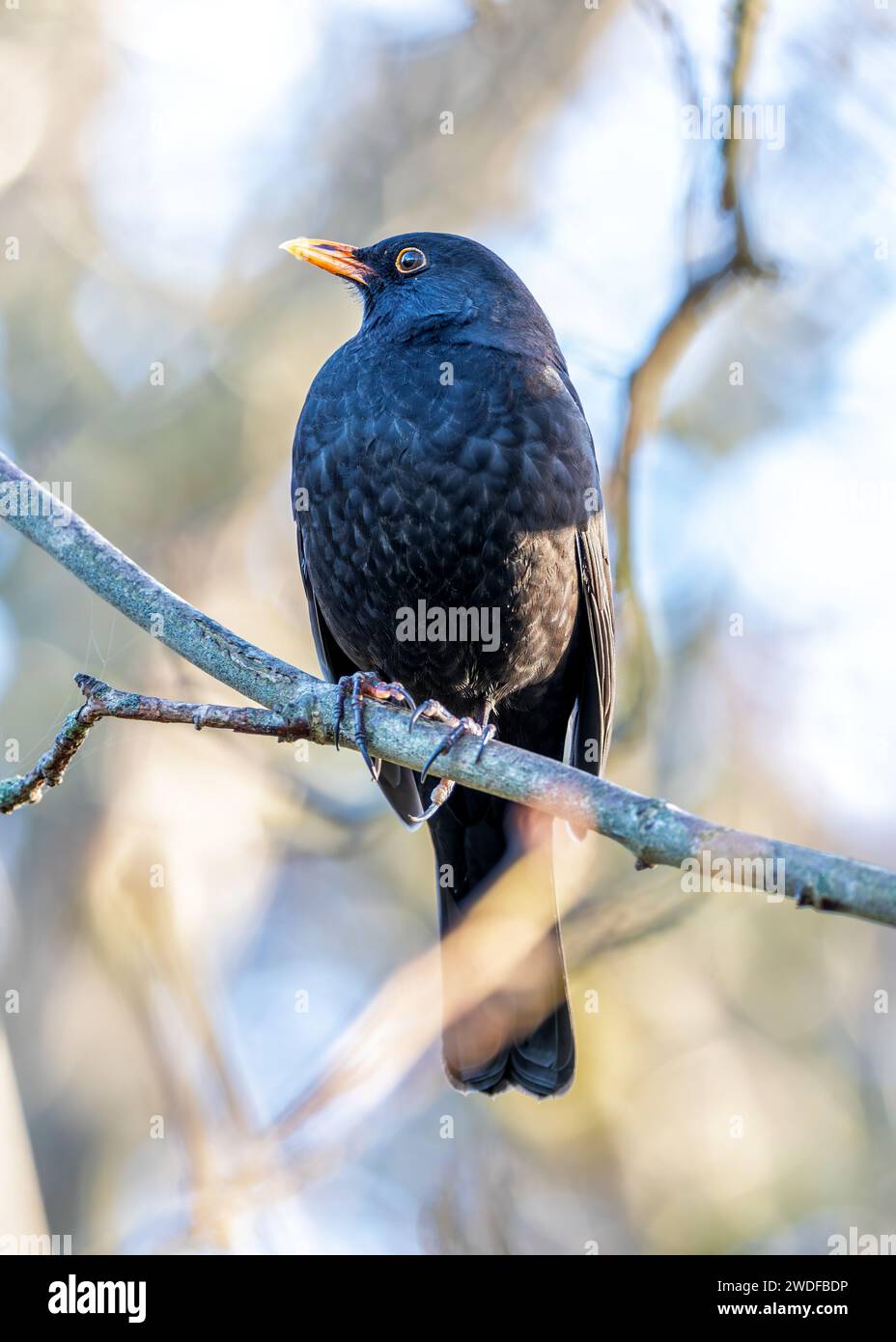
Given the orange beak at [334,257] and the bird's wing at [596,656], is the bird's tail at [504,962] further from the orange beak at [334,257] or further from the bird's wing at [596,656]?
the orange beak at [334,257]

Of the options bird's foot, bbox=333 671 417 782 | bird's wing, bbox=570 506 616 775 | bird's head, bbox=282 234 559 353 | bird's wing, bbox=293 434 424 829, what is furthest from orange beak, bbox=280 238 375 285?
bird's foot, bbox=333 671 417 782

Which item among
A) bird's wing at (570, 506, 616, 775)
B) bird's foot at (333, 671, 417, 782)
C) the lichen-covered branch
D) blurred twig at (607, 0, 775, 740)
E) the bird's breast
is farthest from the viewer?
blurred twig at (607, 0, 775, 740)

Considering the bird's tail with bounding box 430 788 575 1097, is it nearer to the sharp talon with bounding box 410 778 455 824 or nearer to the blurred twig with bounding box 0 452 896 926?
the sharp talon with bounding box 410 778 455 824

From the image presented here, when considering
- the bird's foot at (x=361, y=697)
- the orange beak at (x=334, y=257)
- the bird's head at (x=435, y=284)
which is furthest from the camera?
the orange beak at (x=334, y=257)

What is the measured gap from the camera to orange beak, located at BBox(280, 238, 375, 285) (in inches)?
195

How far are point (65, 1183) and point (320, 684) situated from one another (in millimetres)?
3803

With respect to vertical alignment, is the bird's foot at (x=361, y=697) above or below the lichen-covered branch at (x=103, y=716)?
above

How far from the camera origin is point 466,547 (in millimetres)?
4125

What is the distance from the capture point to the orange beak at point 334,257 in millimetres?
4957

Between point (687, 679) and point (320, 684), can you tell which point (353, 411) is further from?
point (687, 679)

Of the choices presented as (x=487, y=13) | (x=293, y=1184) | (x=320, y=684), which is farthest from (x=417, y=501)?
(x=487, y=13)

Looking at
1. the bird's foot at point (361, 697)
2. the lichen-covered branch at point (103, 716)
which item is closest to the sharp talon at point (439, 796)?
the bird's foot at point (361, 697)

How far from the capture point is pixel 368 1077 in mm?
4594

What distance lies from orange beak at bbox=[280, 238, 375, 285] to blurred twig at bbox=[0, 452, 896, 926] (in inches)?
75.2
